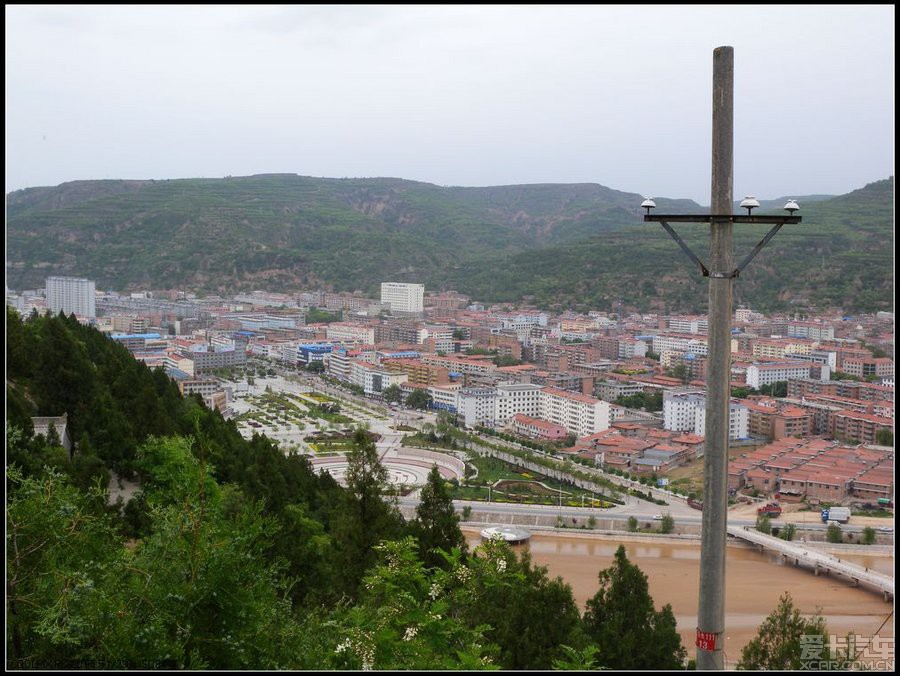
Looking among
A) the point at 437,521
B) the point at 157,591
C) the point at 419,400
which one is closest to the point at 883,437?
the point at 419,400

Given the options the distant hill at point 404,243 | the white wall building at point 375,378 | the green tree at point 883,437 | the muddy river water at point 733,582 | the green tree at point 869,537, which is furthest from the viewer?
the distant hill at point 404,243

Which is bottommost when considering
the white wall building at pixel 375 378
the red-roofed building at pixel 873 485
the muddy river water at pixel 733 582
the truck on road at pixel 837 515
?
the muddy river water at pixel 733 582

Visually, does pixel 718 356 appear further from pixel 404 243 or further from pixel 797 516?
pixel 404 243

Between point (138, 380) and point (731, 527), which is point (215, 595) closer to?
point (138, 380)

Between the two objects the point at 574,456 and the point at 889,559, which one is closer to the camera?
the point at 889,559

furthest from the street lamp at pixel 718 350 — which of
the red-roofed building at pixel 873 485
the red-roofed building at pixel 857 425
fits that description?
the red-roofed building at pixel 857 425

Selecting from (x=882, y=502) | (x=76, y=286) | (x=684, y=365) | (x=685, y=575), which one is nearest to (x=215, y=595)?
(x=685, y=575)

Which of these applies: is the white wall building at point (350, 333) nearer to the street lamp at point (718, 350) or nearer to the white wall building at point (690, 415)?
the white wall building at point (690, 415)
